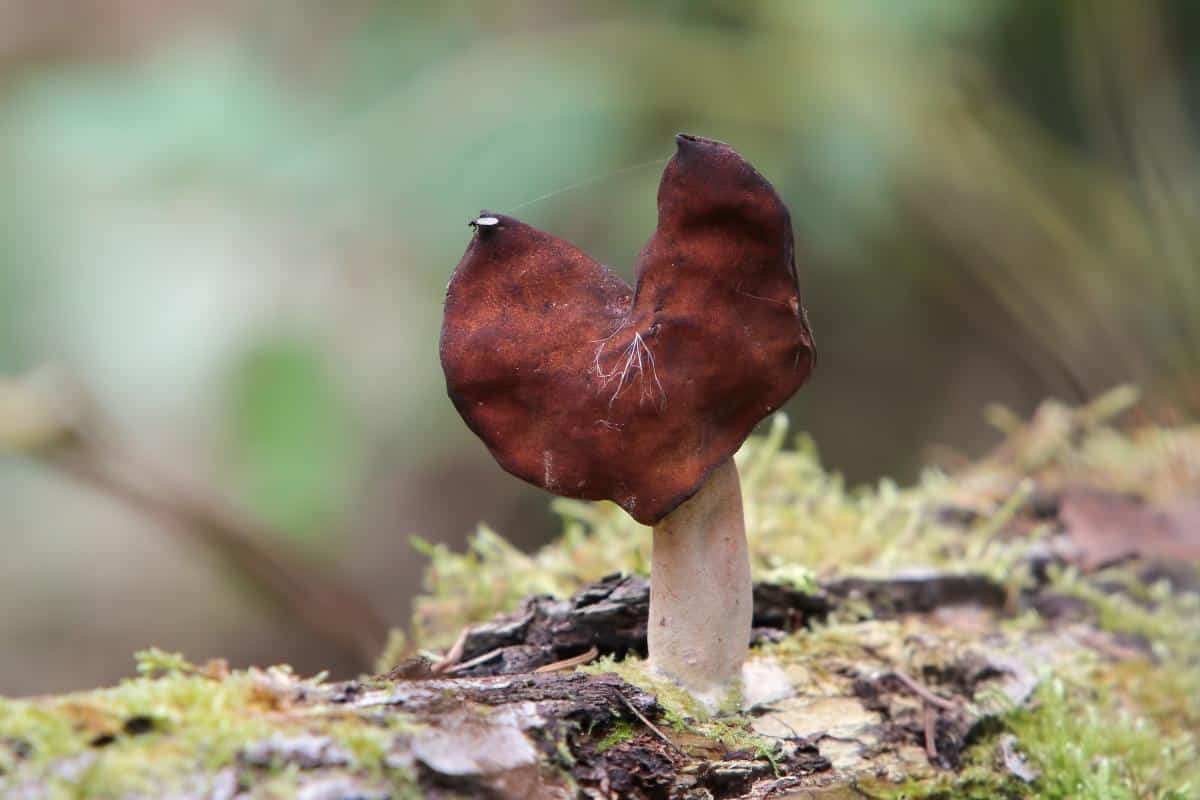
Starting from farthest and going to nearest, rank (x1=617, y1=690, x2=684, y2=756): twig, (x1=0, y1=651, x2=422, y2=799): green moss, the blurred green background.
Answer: the blurred green background
(x1=617, y1=690, x2=684, y2=756): twig
(x1=0, y1=651, x2=422, y2=799): green moss

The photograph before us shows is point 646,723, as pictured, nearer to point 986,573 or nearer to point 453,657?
point 453,657

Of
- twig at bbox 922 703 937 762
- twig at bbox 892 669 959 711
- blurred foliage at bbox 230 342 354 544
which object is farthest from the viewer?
blurred foliage at bbox 230 342 354 544

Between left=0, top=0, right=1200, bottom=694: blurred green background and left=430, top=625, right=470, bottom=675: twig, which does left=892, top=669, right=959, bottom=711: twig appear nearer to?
left=430, top=625, right=470, bottom=675: twig

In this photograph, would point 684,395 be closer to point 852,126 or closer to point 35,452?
point 35,452

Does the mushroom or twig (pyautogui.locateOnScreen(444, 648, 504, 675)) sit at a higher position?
the mushroom

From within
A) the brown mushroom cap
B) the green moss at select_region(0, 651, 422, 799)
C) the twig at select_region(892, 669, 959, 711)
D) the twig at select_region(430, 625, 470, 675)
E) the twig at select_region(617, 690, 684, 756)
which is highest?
the brown mushroom cap

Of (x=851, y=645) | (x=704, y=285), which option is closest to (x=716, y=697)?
(x=851, y=645)

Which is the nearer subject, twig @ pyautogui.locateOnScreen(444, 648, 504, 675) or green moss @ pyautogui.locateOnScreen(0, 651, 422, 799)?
green moss @ pyautogui.locateOnScreen(0, 651, 422, 799)

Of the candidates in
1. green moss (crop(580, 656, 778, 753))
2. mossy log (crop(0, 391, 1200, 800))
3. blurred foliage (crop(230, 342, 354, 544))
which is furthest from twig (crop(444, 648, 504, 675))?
blurred foliage (crop(230, 342, 354, 544))
